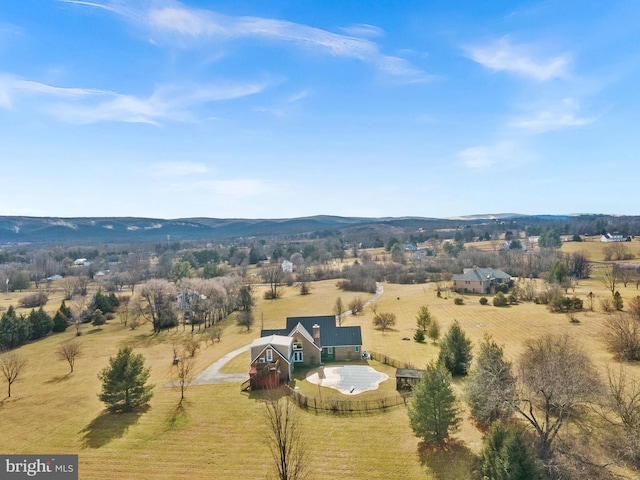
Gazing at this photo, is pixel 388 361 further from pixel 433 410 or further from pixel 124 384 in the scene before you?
pixel 124 384

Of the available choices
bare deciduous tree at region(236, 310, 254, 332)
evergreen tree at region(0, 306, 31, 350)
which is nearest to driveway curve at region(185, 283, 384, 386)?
bare deciduous tree at region(236, 310, 254, 332)

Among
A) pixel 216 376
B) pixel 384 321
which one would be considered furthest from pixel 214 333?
pixel 384 321

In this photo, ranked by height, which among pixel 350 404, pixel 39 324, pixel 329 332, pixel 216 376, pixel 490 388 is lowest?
pixel 39 324

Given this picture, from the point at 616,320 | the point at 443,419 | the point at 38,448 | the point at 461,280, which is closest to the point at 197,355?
the point at 38,448

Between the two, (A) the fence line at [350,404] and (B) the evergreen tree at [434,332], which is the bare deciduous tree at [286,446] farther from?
(B) the evergreen tree at [434,332]

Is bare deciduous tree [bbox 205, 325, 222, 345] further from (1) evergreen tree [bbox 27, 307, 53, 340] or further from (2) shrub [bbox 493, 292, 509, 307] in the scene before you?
(2) shrub [bbox 493, 292, 509, 307]

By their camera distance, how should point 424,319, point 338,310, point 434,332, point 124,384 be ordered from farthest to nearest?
1. point 338,310
2. point 424,319
3. point 434,332
4. point 124,384

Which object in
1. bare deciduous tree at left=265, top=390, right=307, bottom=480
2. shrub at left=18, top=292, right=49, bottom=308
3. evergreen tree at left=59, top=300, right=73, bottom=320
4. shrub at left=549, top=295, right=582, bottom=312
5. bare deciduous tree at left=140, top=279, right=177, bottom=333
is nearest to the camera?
bare deciduous tree at left=265, top=390, right=307, bottom=480
